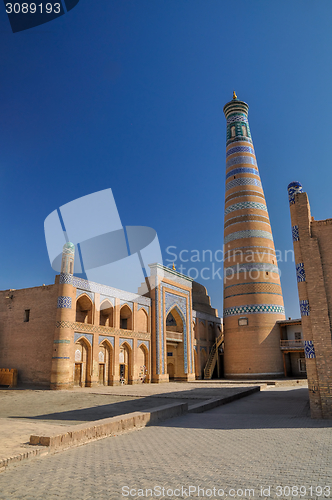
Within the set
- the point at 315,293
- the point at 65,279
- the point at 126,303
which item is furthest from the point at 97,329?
the point at 315,293

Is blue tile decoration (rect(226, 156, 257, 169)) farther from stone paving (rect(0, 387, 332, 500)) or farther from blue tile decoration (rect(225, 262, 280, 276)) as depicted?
stone paving (rect(0, 387, 332, 500))

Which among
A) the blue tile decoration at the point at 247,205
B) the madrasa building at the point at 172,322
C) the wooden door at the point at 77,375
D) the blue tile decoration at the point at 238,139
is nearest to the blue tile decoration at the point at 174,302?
the madrasa building at the point at 172,322

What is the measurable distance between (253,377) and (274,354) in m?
1.82

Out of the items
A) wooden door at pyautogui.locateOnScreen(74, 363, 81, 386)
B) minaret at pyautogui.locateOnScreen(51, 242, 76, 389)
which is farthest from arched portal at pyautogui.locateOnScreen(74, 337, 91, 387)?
minaret at pyautogui.locateOnScreen(51, 242, 76, 389)

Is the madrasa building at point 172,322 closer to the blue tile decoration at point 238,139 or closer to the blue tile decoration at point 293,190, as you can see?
the blue tile decoration at point 238,139

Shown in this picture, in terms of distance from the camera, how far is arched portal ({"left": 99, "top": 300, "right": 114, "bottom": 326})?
18.5 metres

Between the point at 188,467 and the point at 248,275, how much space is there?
1916 cm

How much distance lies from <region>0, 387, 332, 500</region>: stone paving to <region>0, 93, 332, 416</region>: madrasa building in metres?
10.9

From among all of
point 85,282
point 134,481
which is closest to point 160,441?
point 134,481

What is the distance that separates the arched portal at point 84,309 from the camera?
17.1 metres

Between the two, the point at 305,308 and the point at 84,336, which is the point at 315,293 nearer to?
the point at 305,308

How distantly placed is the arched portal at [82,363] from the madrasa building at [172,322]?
0.15ft

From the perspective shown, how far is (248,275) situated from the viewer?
22.3 metres

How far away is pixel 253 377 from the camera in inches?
816
